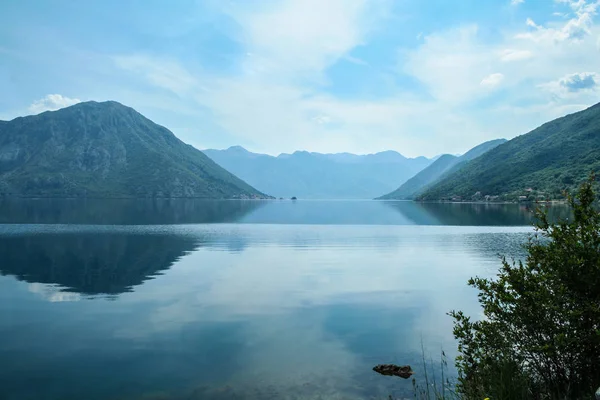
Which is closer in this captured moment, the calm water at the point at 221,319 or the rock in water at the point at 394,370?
the calm water at the point at 221,319

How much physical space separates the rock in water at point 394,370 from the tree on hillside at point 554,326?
721cm

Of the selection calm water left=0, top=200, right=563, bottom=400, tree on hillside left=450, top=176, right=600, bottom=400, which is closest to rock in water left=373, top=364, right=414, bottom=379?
calm water left=0, top=200, right=563, bottom=400

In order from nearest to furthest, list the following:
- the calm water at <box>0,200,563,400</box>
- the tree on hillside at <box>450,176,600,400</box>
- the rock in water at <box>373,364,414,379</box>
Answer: the tree on hillside at <box>450,176,600,400</box>, the calm water at <box>0,200,563,400</box>, the rock in water at <box>373,364,414,379</box>

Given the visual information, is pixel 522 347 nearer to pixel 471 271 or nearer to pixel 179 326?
pixel 179 326

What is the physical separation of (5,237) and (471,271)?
291 ft

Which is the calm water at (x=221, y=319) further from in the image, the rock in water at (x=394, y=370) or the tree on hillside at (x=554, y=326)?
the tree on hillside at (x=554, y=326)

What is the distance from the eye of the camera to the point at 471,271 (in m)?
56.0

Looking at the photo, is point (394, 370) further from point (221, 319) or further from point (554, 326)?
point (221, 319)

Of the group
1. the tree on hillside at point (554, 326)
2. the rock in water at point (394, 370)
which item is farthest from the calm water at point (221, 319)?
the tree on hillside at point (554, 326)

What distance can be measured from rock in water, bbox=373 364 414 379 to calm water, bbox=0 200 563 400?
58 centimetres

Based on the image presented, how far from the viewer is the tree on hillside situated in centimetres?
1495

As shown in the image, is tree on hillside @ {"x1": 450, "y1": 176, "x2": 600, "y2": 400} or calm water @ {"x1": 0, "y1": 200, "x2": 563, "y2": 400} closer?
tree on hillside @ {"x1": 450, "y1": 176, "x2": 600, "y2": 400}

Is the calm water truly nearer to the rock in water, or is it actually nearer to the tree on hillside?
the rock in water

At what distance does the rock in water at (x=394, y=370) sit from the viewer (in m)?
24.1
